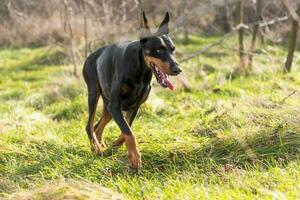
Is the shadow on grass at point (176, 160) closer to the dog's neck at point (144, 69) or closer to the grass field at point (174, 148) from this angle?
the grass field at point (174, 148)

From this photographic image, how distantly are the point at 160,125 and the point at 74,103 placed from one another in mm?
2353

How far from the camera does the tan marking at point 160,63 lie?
5.47m

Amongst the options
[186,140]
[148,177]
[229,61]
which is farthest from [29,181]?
[229,61]

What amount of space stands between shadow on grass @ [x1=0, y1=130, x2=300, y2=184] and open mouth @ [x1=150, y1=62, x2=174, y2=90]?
721 millimetres

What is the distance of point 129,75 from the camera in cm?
584

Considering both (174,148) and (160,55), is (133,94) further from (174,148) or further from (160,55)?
(174,148)

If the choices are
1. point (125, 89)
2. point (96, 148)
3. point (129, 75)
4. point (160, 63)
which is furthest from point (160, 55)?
point (96, 148)

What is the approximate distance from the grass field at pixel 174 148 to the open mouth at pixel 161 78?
2.38ft

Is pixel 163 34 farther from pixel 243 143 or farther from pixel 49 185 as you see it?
pixel 49 185

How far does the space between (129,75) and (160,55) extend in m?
0.44

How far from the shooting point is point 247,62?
12.4 meters

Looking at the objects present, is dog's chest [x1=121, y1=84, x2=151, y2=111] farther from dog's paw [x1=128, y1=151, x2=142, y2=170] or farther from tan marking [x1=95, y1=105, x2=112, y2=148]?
dog's paw [x1=128, y1=151, x2=142, y2=170]

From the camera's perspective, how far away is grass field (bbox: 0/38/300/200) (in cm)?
462

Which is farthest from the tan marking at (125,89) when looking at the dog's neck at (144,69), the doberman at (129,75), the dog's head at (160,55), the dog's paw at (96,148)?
the dog's paw at (96,148)
